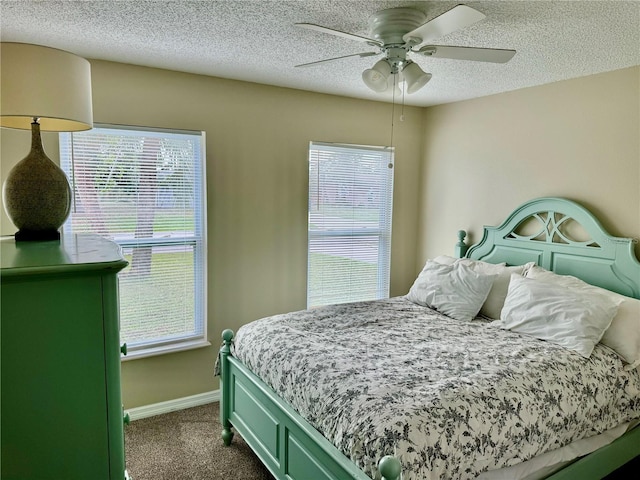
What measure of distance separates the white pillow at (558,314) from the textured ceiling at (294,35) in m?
1.42

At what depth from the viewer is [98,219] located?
9.36 ft

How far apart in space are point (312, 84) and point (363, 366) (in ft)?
7.44

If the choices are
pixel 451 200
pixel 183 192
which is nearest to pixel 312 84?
pixel 183 192

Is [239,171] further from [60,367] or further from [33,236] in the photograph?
[60,367]

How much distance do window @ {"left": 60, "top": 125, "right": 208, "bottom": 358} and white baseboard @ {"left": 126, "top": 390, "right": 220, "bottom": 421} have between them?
16.4 inches

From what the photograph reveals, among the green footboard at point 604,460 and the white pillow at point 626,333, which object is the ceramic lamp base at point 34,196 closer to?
the green footboard at point 604,460

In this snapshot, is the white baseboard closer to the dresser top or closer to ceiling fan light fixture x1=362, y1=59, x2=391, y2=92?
the dresser top

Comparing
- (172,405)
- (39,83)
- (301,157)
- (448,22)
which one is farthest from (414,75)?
(172,405)

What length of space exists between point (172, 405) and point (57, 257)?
8.32 ft

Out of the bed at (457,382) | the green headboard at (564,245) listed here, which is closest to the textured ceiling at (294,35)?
the green headboard at (564,245)

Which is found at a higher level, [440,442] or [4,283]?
[4,283]

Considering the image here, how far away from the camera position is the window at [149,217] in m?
2.80

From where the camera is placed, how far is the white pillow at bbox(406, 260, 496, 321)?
3.00 meters

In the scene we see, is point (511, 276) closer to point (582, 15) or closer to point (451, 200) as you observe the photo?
point (451, 200)
